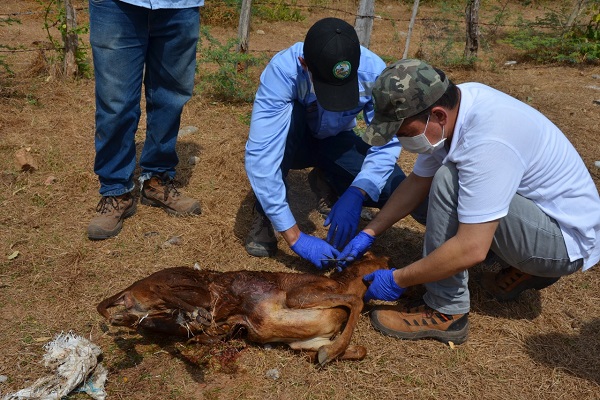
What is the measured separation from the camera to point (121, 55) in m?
3.27

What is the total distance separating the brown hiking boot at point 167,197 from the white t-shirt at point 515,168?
1.82m

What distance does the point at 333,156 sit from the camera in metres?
3.71

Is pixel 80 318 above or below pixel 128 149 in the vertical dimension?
below

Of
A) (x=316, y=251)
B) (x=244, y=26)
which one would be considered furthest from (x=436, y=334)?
(x=244, y=26)

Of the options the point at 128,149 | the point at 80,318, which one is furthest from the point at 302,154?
the point at 80,318

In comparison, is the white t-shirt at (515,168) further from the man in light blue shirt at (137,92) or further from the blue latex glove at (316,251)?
the man in light blue shirt at (137,92)

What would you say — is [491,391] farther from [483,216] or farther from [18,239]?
[18,239]

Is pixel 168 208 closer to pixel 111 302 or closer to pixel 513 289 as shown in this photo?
pixel 111 302

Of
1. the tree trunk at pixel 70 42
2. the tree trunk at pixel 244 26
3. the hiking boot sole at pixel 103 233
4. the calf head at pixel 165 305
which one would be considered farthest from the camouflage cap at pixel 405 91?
the tree trunk at pixel 70 42

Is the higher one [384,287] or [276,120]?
[276,120]

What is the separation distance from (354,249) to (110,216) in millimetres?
1620

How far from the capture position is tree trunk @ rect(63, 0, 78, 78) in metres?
5.52

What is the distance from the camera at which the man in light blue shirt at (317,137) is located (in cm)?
281

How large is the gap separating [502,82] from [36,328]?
6.13m
